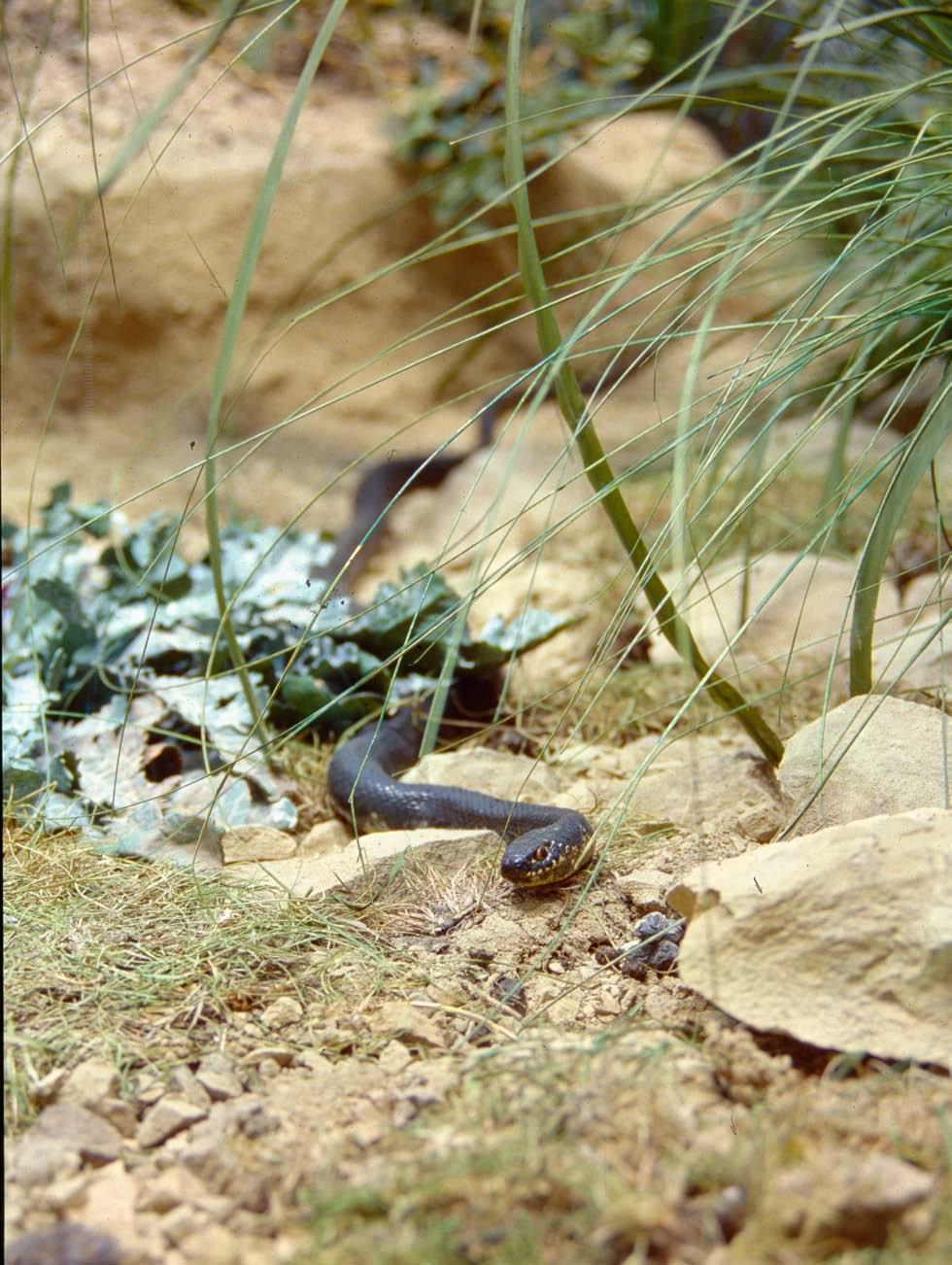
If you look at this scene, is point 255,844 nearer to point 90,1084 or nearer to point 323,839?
point 323,839

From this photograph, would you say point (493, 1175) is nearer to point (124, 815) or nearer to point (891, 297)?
point (891, 297)

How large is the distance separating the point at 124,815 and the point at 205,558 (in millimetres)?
1235

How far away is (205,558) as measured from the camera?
11.1ft

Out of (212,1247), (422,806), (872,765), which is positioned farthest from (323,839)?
(212,1247)

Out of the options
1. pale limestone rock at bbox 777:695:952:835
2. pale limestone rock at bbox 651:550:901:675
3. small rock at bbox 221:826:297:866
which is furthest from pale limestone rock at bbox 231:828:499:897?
pale limestone rock at bbox 651:550:901:675

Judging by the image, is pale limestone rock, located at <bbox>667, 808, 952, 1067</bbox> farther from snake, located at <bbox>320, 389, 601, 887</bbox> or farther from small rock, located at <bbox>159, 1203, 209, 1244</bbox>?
small rock, located at <bbox>159, 1203, 209, 1244</bbox>

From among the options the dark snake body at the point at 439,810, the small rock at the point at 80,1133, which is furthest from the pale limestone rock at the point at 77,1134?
the dark snake body at the point at 439,810

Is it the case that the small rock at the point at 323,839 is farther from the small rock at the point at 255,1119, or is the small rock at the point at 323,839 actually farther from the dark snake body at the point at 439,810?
the small rock at the point at 255,1119

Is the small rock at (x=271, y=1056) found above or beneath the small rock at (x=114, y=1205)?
beneath

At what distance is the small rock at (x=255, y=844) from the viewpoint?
7.29 feet

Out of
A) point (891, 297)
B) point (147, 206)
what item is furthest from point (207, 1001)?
point (147, 206)

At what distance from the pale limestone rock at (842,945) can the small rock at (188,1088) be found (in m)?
0.57

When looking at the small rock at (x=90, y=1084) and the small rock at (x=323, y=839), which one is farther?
the small rock at (x=323, y=839)

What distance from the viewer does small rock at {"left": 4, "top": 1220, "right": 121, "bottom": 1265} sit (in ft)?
3.22
